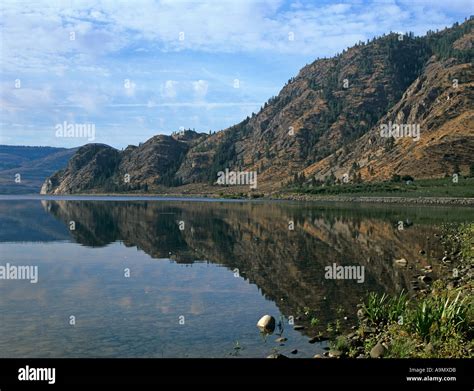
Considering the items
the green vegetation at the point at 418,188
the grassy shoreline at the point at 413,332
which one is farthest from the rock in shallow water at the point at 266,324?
the green vegetation at the point at 418,188

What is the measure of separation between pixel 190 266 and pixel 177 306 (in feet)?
45.6

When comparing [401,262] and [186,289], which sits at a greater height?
[401,262]

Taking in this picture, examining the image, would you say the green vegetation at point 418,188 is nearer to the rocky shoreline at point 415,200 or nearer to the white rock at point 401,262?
the rocky shoreline at point 415,200

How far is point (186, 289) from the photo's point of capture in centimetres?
2923

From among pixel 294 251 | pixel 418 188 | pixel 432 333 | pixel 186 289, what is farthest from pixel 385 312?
pixel 418 188

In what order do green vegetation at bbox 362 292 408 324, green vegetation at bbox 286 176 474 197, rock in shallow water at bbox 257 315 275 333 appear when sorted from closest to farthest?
1. green vegetation at bbox 362 292 408 324
2. rock in shallow water at bbox 257 315 275 333
3. green vegetation at bbox 286 176 474 197

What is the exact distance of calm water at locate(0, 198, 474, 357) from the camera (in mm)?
18703

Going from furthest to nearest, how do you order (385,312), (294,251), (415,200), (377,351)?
(415,200)
(294,251)
(385,312)
(377,351)

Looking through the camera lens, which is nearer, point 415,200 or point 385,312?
point 385,312

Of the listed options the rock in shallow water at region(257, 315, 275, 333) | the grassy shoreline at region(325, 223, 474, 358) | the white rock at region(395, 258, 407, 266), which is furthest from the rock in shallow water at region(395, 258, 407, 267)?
the rock in shallow water at region(257, 315, 275, 333)

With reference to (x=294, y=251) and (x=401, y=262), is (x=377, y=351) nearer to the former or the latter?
(x=401, y=262)

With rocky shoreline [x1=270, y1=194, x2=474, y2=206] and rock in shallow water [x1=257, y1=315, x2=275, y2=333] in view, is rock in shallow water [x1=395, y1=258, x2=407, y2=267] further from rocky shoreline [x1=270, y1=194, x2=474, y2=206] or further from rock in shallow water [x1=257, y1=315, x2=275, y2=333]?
rocky shoreline [x1=270, y1=194, x2=474, y2=206]
